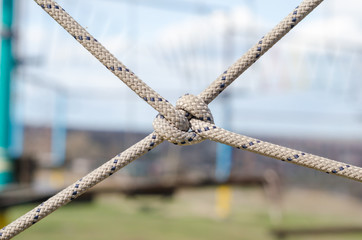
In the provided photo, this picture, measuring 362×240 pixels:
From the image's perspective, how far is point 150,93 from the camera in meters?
0.54

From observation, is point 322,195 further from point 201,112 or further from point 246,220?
point 201,112

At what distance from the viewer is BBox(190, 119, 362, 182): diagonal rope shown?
542 mm

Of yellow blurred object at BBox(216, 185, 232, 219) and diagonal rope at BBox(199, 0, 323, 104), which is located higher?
diagonal rope at BBox(199, 0, 323, 104)

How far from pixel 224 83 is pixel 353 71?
3.36 meters

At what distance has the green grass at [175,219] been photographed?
270 centimetres

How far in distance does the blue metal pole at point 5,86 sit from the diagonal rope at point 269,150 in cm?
127

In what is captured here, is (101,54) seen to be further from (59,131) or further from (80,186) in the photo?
(59,131)

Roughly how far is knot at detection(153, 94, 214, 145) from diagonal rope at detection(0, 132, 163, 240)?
16mm

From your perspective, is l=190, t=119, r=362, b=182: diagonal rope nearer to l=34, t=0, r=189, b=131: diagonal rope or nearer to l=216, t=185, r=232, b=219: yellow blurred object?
l=34, t=0, r=189, b=131: diagonal rope

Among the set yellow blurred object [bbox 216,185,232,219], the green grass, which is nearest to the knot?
the green grass

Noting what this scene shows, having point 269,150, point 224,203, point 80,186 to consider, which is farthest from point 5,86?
point 224,203

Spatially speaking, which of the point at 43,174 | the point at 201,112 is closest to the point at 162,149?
the point at 43,174

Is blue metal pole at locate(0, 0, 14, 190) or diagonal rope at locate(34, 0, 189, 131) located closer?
diagonal rope at locate(34, 0, 189, 131)

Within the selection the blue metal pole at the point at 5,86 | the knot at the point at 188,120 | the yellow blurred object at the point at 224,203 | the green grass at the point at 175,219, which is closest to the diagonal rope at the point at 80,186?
the knot at the point at 188,120
